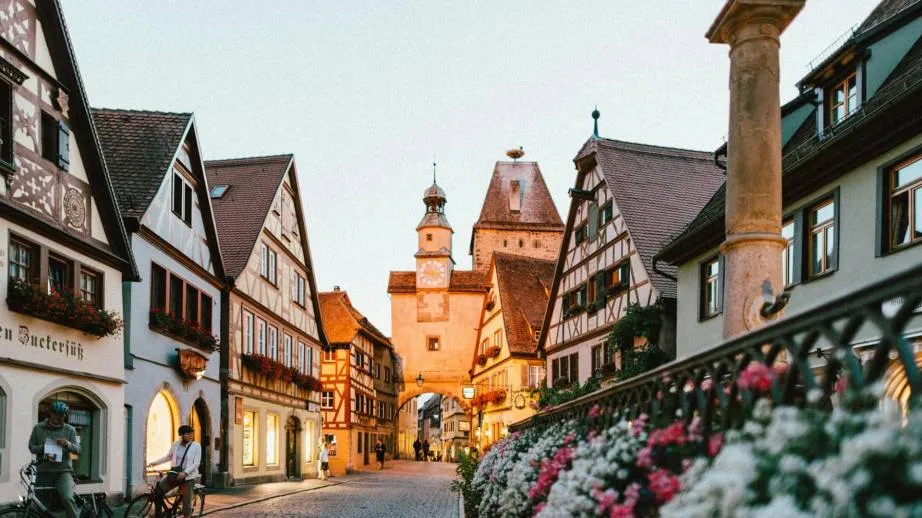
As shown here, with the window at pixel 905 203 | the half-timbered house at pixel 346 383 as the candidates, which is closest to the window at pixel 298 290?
the half-timbered house at pixel 346 383

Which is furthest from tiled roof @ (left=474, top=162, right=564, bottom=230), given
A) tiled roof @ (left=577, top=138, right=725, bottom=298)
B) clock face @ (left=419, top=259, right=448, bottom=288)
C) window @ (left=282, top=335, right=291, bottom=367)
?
window @ (left=282, top=335, right=291, bottom=367)

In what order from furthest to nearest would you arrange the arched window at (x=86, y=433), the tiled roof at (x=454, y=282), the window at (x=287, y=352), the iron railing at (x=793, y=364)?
the tiled roof at (x=454, y=282)
the window at (x=287, y=352)
the arched window at (x=86, y=433)
the iron railing at (x=793, y=364)

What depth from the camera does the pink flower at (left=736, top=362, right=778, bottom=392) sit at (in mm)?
3049

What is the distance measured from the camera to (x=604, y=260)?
2756 cm

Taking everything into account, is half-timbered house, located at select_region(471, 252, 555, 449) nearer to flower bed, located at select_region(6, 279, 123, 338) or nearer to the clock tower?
the clock tower

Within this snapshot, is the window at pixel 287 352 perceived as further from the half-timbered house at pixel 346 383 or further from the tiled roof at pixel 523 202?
the tiled roof at pixel 523 202

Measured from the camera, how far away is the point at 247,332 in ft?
85.8

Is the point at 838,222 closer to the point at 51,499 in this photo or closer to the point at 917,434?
the point at 51,499

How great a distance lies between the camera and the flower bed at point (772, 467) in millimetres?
2014

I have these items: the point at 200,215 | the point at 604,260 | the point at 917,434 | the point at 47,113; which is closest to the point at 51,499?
the point at 47,113

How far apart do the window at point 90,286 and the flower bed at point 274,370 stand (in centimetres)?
941

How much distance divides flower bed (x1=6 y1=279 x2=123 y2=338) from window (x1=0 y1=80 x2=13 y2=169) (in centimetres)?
182

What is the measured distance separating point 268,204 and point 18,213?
14.0 meters

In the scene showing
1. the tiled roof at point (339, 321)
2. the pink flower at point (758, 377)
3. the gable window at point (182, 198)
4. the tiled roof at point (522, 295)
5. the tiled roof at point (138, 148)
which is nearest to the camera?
the pink flower at point (758, 377)
